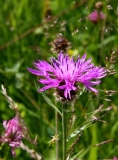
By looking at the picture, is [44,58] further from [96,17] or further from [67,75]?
[67,75]

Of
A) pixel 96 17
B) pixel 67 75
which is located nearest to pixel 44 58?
pixel 96 17

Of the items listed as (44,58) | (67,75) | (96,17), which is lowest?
(67,75)

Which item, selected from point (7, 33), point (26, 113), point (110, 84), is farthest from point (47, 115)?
point (7, 33)

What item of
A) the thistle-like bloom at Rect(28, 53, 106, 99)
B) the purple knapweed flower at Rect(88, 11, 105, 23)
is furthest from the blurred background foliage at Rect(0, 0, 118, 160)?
the thistle-like bloom at Rect(28, 53, 106, 99)

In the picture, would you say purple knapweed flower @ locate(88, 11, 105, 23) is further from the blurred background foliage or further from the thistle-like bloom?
the thistle-like bloom

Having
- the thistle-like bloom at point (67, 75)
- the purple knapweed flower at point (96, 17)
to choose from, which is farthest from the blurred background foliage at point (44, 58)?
the thistle-like bloom at point (67, 75)

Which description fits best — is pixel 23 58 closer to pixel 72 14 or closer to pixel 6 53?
pixel 6 53
